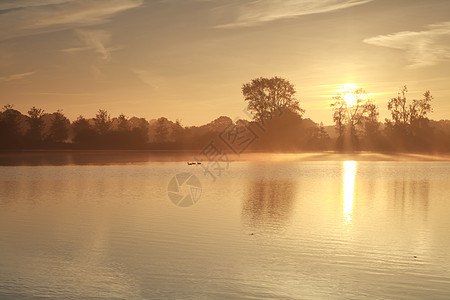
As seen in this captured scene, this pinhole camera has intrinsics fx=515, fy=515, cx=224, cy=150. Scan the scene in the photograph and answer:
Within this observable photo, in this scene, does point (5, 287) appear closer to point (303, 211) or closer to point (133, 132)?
point (303, 211)

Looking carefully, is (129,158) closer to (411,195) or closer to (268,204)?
(411,195)

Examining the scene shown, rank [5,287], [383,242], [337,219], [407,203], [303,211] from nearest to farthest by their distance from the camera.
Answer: [5,287]
[383,242]
[337,219]
[303,211]
[407,203]

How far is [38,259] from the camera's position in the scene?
1123cm

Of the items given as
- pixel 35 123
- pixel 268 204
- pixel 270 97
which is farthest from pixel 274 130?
pixel 268 204

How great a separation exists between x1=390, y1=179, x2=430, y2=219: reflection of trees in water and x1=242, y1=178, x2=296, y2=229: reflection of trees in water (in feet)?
14.8

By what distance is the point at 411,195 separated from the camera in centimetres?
2456

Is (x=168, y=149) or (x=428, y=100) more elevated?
(x=428, y=100)

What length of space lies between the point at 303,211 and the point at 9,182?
1913 cm

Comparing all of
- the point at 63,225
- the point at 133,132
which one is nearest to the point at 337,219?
the point at 63,225

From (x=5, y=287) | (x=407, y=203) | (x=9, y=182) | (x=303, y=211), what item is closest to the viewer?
(x=5, y=287)

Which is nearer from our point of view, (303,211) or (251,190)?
(303,211)

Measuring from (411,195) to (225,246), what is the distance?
14.8 meters

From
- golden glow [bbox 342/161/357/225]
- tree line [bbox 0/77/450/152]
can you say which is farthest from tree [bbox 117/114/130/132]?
golden glow [bbox 342/161/357/225]

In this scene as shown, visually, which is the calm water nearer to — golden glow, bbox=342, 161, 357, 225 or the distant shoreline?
golden glow, bbox=342, 161, 357, 225
